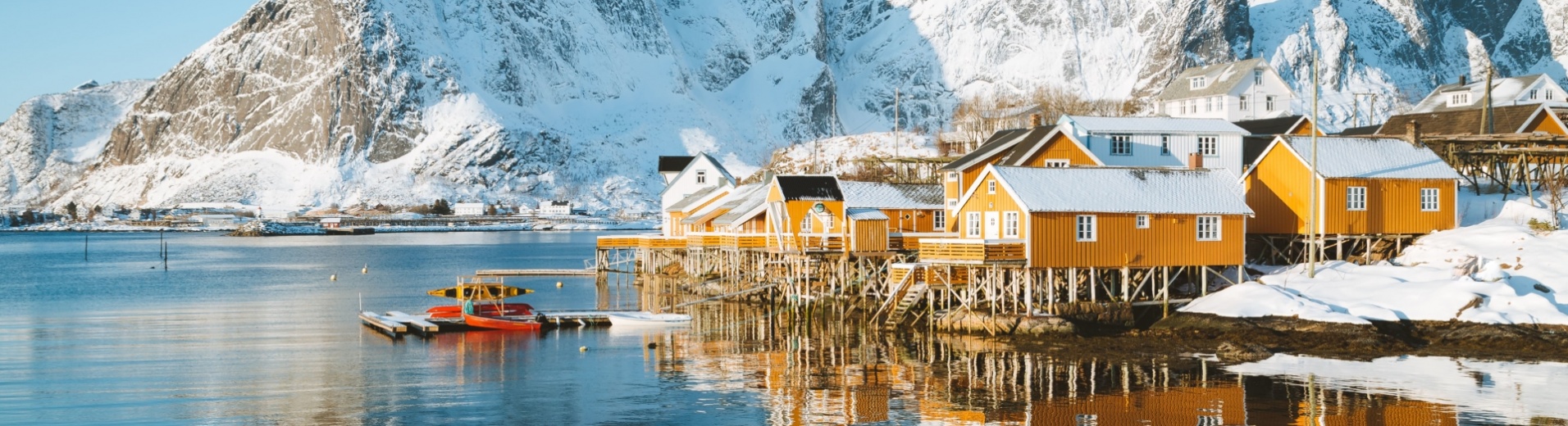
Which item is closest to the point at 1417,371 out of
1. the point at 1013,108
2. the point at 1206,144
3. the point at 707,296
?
the point at 1206,144

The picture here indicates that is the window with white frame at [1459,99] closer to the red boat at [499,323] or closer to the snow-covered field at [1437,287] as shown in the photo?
the snow-covered field at [1437,287]

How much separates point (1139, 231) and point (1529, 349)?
11.2 meters

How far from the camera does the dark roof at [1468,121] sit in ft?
216

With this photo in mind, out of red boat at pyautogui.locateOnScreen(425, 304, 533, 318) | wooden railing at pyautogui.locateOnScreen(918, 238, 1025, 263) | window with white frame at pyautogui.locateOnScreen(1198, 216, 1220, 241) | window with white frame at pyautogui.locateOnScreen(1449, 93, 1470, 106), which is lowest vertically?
red boat at pyautogui.locateOnScreen(425, 304, 533, 318)

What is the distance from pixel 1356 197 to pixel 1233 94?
3643 centimetres

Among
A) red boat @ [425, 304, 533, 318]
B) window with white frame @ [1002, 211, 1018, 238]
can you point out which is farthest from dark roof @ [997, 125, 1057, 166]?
red boat @ [425, 304, 533, 318]

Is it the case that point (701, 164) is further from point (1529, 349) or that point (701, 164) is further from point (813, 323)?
point (1529, 349)

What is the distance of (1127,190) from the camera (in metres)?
47.2

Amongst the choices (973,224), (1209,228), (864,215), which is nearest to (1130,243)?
(1209,228)

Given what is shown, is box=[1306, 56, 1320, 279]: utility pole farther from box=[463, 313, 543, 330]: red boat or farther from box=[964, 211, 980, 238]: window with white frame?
box=[463, 313, 543, 330]: red boat

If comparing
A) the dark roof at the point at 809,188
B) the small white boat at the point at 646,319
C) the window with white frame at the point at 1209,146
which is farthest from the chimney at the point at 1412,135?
the small white boat at the point at 646,319

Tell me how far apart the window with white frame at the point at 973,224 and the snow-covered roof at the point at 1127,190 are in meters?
2.24

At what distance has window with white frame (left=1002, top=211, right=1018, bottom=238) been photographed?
149ft

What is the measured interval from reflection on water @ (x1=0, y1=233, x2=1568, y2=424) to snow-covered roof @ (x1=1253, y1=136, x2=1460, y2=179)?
563 inches
